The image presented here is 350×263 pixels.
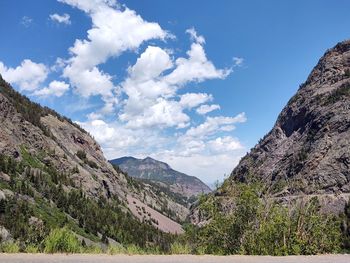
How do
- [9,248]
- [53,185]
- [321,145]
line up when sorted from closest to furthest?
[9,248] < [53,185] < [321,145]

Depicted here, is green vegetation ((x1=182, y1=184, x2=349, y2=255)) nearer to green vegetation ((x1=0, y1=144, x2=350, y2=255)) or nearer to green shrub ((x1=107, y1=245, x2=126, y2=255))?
green vegetation ((x1=0, y1=144, x2=350, y2=255))

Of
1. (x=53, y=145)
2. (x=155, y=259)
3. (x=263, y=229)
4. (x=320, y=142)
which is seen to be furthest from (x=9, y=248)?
(x=53, y=145)

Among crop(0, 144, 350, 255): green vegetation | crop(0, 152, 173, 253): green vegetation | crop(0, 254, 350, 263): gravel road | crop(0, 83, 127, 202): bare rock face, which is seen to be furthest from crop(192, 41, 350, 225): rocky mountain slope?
crop(0, 254, 350, 263): gravel road

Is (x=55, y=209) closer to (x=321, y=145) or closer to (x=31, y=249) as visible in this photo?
(x=321, y=145)

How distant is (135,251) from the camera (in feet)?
57.2

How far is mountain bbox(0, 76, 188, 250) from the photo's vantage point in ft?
328

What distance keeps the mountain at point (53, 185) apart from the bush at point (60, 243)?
64244 millimetres

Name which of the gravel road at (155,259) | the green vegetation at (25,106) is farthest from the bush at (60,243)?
the green vegetation at (25,106)

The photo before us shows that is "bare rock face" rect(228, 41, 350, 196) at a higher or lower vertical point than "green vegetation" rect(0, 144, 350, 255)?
higher

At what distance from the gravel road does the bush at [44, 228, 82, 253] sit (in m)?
0.84

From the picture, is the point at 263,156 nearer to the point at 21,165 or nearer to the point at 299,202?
the point at 21,165

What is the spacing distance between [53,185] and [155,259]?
11876 centimetres

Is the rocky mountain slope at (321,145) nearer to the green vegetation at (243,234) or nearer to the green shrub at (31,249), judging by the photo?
the green vegetation at (243,234)

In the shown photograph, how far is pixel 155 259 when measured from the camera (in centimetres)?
1567
